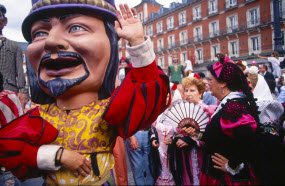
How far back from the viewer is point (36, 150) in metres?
1.54

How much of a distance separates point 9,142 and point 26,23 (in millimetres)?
737

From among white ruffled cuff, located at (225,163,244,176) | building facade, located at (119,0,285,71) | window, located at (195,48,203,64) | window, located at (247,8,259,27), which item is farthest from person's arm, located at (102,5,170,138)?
window, located at (195,48,203,64)

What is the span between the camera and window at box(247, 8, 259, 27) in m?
26.0

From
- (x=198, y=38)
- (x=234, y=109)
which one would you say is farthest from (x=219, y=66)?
(x=198, y=38)

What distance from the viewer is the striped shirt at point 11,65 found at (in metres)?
2.72

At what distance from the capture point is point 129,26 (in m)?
1.52

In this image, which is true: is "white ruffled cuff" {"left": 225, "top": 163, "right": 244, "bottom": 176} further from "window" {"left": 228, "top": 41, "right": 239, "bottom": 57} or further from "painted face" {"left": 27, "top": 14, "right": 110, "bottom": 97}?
"window" {"left": 228, "top": 41, "right": 239, "bottom": 57}

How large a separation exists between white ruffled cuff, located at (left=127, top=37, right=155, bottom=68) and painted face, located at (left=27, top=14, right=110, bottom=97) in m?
0.27

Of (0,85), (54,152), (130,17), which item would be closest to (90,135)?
(54,152)

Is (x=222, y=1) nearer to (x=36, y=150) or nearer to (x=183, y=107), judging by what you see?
(x=183, y=107)

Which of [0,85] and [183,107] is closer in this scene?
[0,85]

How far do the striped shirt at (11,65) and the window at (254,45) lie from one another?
25962 mm

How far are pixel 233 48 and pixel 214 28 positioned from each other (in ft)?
11.5

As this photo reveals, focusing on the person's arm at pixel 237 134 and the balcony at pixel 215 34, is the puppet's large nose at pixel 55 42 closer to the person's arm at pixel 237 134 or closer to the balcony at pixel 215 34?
the person's arm at pixel 237 134
